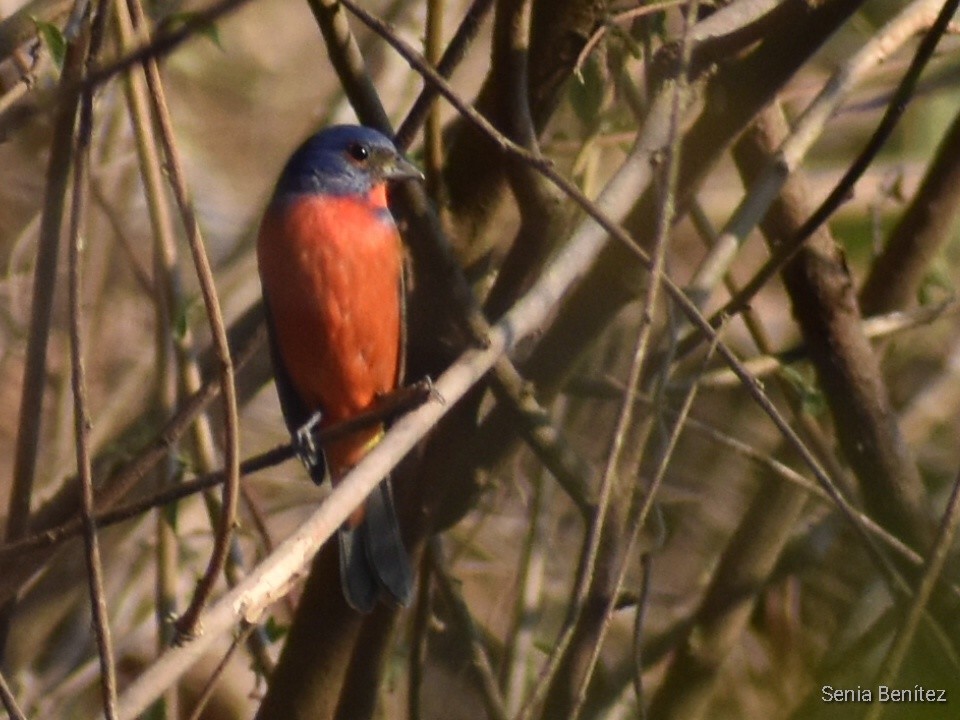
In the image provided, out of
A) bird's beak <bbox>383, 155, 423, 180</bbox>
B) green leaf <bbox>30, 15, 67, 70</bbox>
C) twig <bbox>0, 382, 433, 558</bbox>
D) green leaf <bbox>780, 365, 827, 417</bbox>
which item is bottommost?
twig <bbox>0, 382, 433, 558</bbox>

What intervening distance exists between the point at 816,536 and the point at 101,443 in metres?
2.12

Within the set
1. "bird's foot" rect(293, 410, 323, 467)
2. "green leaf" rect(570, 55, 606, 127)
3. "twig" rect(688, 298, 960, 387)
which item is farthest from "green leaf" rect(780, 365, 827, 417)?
"bird's foot" rect(293, 410, 323, 467)

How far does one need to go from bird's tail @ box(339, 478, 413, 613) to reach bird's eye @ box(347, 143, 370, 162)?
85cm

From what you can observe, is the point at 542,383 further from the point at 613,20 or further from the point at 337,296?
the point at 613,20

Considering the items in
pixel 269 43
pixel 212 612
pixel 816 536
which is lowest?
pixel 212 612

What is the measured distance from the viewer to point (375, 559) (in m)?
3.56

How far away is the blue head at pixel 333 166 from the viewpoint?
391 cm

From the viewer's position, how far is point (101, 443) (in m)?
4.51

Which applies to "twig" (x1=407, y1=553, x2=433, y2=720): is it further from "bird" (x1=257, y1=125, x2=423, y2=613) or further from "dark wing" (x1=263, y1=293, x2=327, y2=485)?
"dark wing" (x1=263, y1=293, x2=327, y2=485)

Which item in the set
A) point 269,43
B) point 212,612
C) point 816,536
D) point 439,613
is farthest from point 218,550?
point 269,43

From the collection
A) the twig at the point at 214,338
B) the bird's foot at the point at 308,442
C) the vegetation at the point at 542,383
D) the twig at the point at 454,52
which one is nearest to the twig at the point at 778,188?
the vegetation at the point at 542,383

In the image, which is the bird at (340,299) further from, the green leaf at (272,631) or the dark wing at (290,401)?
the green leaf at (272,631)

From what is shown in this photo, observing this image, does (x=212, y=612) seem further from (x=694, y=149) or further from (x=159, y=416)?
(x=159, y=416)

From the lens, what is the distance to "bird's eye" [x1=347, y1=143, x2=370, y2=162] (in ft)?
12.7
